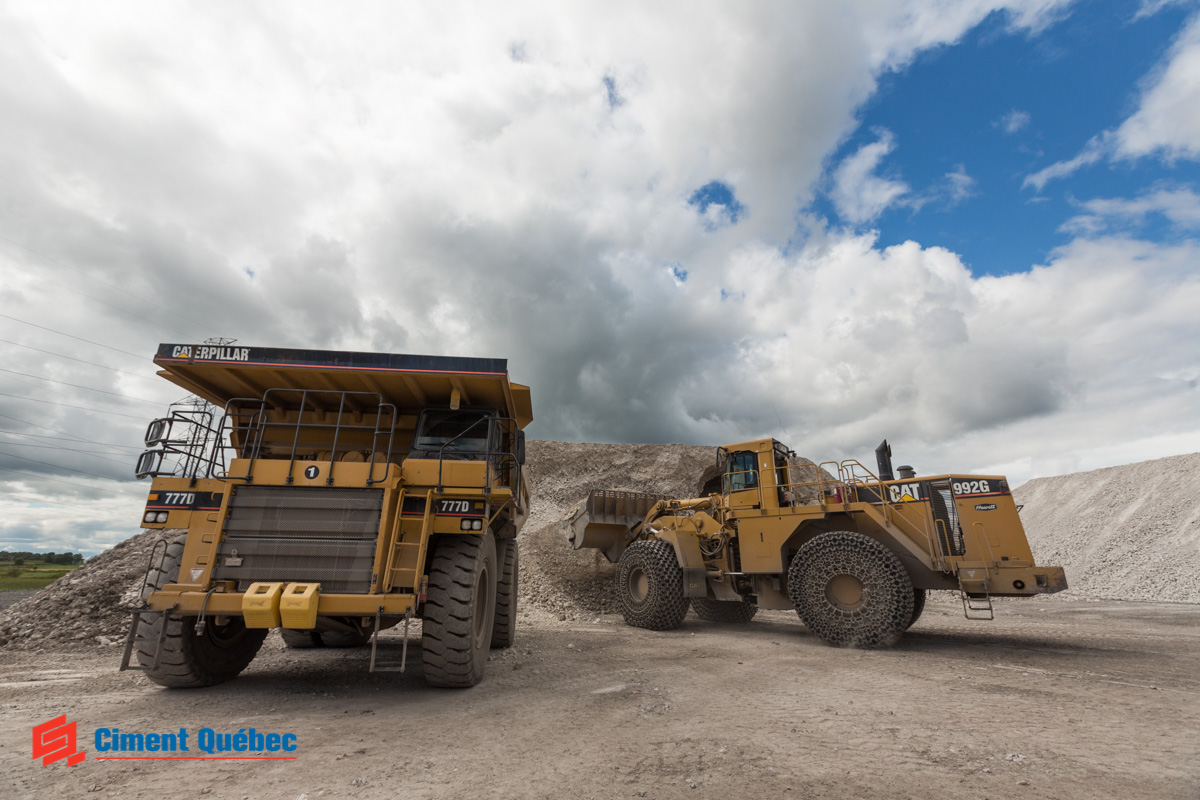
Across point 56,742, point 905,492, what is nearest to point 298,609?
point 56,742

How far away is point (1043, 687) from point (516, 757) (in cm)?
539

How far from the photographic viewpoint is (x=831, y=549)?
862 centimetres

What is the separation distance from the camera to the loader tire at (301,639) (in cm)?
800

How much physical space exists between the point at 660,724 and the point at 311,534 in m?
3.35

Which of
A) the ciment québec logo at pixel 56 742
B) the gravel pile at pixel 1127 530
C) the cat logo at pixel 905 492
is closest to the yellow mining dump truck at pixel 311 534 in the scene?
the ciment québec logo at pixel 56 742

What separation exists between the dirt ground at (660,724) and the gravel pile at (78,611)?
1.41m

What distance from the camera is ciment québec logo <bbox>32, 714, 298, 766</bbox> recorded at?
3.65m

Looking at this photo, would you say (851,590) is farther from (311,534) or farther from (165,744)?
(165,744)

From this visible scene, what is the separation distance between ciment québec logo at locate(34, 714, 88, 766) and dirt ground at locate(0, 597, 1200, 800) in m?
0.07

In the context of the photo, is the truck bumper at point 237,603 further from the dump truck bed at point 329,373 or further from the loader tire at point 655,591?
the loader tire at point 655,591

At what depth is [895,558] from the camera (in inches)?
321

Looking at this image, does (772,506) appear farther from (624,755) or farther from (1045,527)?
(1045,527)

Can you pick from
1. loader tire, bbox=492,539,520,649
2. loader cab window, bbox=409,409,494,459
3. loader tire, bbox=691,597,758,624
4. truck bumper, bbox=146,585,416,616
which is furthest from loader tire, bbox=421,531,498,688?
loader tire, bbox=691,597,758,624

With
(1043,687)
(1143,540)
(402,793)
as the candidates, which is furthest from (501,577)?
(1143,540)
